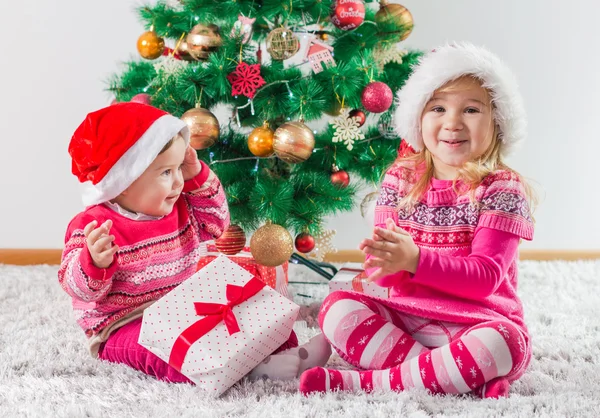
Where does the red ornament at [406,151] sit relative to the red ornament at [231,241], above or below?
above

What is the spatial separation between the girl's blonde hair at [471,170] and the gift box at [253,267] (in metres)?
0.52

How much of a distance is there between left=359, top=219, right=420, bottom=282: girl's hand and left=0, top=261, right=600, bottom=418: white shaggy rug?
199 millimetres

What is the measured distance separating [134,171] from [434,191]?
1.76 feet

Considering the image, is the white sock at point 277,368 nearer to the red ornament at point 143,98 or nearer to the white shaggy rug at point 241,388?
the white shaggy rug at point 241,388

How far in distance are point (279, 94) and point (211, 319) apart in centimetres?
65

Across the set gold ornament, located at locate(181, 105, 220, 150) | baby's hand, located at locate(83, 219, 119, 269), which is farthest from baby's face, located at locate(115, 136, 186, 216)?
gold ornament, located at locate(181, 105, 220, 150)

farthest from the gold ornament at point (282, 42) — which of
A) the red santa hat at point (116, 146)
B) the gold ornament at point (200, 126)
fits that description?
the red santa hat at point (116, 146)

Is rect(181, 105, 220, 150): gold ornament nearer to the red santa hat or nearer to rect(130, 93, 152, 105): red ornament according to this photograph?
rect(130, 93, 152, 105): red ornament

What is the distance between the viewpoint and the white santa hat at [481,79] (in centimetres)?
118

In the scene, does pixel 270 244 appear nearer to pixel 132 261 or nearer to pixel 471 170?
pixel 132 261

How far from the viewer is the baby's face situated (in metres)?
1.20

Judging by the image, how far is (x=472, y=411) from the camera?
0.97m

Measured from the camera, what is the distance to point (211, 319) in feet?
3.65

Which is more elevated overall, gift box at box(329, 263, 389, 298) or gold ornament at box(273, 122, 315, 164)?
gold ornament at box(273, 122, 315, 164)
